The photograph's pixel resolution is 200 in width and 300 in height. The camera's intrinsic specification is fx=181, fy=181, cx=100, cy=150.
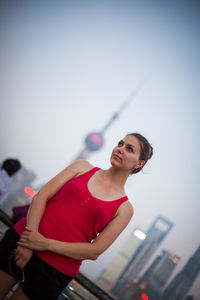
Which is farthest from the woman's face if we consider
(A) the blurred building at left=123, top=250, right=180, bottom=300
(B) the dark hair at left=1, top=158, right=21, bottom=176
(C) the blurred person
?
(A) the blurred building at left=123, top=250, right=180, bottom=300

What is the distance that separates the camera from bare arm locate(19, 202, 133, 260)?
104cm

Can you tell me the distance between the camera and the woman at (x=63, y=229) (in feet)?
3.60

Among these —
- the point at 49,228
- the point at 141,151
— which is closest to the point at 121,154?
the point at 141,151

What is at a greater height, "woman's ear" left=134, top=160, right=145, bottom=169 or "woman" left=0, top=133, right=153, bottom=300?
"woman's ear" left=134, top=160, right=145, bottom=169

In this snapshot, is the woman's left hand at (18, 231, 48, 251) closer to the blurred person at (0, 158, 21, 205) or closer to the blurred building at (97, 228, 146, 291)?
the blurred person at (0, 158, 21, 205)

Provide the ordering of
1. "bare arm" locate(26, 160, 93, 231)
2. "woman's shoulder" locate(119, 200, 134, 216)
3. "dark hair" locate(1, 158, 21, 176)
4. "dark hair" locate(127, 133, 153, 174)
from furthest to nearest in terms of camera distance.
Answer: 1. "dark hair" locate(1, 158, 21, 176)
2. "dark hair" locate(127, 133, 153, 174)
3. "woman's shoulder" locate(119, 200, 134, 216)
4. "bare arm" locate(26, 160, 93, 231)

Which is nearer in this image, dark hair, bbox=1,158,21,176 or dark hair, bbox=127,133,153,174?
dark hair, bbox=127,133,153,174

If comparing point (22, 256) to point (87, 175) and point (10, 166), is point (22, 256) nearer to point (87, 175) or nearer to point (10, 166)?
point (87, 175)

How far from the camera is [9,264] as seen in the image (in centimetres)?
107

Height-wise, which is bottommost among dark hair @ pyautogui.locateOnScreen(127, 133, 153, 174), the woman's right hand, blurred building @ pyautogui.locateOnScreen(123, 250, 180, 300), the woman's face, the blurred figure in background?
blurred building @ pyautogui.locateOnScreen(123, 250, 180, 300)

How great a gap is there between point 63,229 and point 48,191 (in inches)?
10.8

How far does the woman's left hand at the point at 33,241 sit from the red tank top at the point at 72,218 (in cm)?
9

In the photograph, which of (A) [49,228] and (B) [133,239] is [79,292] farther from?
(B) [133,239]

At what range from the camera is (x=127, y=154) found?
1.43 m
